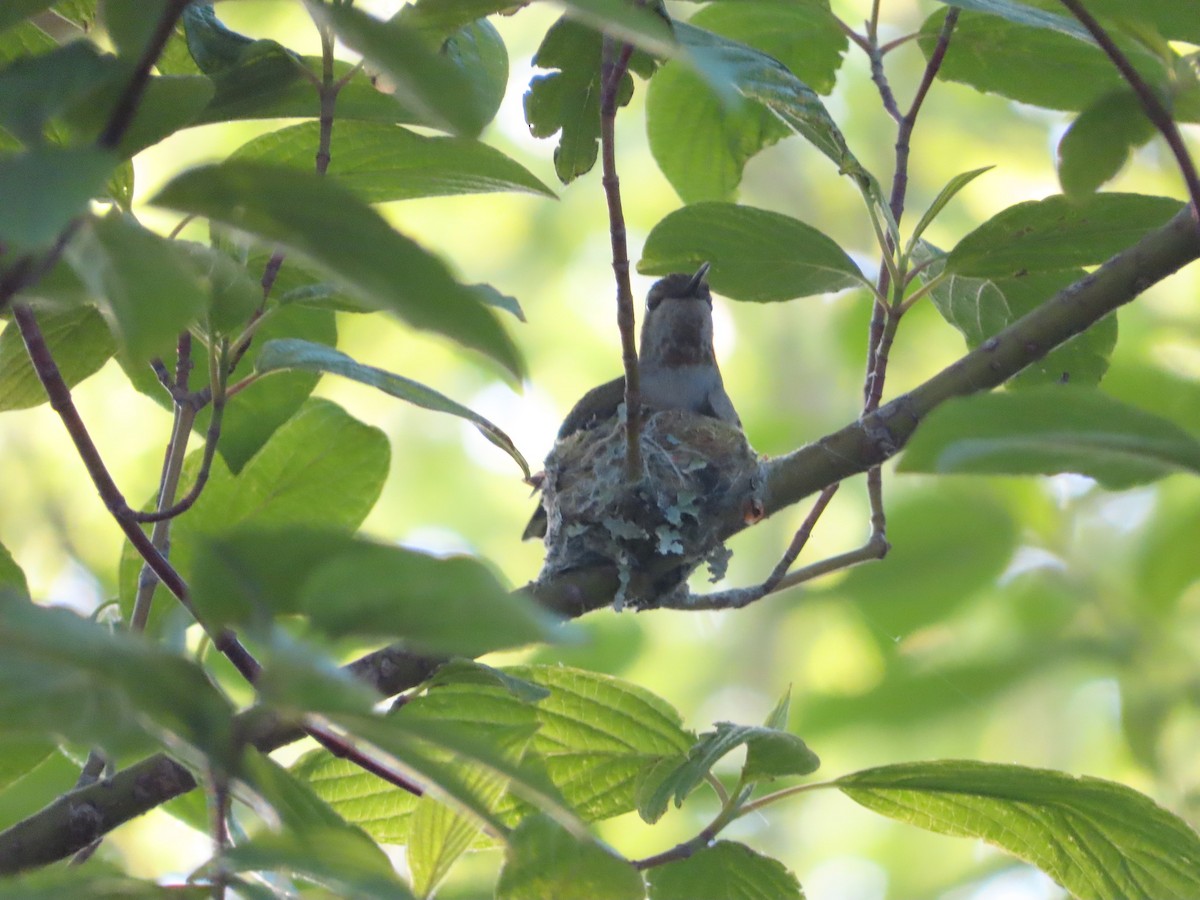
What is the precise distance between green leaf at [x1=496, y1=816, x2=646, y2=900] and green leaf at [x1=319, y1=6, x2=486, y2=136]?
619 mm

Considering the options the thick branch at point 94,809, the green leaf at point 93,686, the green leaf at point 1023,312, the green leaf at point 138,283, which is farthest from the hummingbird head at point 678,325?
the green leaf at point 93,686

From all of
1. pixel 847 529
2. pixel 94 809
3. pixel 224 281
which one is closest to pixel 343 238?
pixel 224 281

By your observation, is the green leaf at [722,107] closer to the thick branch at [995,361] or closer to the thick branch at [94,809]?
the thick branch at [995,361]

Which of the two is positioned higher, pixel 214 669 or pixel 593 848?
pixel 214 669

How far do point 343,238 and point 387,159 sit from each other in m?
0.97

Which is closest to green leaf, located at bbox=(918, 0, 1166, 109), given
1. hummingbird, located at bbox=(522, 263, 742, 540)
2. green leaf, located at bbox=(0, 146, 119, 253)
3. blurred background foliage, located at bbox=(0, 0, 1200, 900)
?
blurred background foliage, located at bbox=(0, 0, 1200, 900)

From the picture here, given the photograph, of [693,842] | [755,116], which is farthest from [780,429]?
[693,842]

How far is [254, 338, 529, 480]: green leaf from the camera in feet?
4.51

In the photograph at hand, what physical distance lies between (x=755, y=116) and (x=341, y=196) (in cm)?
158

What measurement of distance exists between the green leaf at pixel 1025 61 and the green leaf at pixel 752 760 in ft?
3.47

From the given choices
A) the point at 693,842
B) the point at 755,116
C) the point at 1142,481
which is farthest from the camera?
the point at 755,116

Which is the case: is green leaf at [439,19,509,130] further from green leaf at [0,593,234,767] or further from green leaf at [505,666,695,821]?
green leaf at [0,593,234,767]

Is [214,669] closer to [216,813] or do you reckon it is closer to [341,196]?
[216,813]

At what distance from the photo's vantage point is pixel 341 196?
2.27 feet
